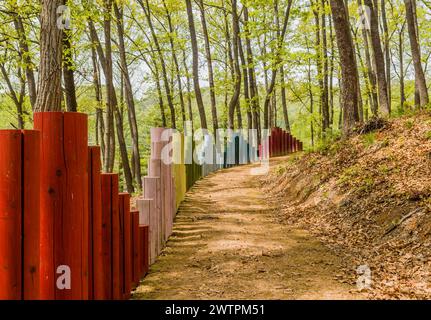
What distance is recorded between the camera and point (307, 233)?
6.23 metres

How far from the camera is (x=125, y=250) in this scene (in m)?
4.25

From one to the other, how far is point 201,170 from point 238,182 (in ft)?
5.80

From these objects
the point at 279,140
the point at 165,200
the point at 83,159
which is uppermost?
the point at 279,140

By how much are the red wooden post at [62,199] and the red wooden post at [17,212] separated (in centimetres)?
29

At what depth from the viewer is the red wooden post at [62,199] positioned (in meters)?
2.68

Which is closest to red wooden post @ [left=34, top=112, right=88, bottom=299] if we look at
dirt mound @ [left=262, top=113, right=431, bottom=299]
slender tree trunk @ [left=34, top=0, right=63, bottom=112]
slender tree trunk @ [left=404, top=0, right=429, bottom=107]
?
dirt mound @ [left=262, top=113, right=431, bottom=299]

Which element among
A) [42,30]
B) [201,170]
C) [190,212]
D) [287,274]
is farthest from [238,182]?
[287,274]

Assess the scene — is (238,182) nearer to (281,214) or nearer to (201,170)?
(201,170)

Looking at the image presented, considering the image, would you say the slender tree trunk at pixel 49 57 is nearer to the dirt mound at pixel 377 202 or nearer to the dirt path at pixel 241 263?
the dirt path at pixel 241 263

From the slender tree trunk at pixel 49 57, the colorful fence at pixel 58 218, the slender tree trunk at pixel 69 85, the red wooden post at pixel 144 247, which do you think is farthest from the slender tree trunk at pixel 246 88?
the colorful fence at pixel 58 218

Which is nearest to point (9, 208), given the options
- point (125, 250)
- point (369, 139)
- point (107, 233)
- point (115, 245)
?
point (107, 233)

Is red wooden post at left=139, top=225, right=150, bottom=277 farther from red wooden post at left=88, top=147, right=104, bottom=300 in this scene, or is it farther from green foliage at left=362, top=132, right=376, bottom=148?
green foliage at left=362, top=132, right=376, bottom=148

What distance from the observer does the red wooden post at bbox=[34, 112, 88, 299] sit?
2682 mm

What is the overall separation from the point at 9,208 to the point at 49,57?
5.42m
